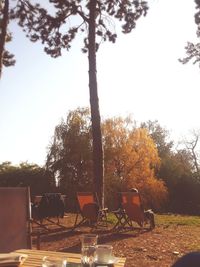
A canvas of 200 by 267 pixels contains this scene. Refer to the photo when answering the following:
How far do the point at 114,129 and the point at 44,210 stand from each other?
83.5ft

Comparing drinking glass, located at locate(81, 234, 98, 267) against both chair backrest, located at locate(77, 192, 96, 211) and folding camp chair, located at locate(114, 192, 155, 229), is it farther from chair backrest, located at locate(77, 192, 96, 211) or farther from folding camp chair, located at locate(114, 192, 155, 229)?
chair backrest, located at locate(77, 192, 96, 211)

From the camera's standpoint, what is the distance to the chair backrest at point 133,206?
9.20 meters

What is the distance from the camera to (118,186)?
33.0 m

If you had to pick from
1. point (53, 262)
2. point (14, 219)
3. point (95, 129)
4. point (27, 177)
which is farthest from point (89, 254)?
point (27, 177)

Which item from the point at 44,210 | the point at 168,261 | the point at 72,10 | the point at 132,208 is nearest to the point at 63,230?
the point at 44,210

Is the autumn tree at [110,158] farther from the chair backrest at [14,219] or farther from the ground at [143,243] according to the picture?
the chair backrest at [14,219]

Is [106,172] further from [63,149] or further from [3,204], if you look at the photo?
[3,204]

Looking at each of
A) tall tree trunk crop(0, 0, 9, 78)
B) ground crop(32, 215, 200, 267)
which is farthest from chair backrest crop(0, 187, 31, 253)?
tall tree trunk crop(0, 0, 9, 78)

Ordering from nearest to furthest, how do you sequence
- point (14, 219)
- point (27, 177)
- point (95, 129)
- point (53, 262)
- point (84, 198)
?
point (53, 262), point (14, 219), point (84, 198), point (95, 129), point (27, 177)

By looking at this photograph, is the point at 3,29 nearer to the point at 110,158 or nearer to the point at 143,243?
the point at 143,243

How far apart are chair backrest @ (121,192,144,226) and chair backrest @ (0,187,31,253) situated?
165 inches

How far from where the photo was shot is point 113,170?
34.2m

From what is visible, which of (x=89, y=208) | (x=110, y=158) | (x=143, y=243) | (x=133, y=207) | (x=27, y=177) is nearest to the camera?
(x=143, y=243)

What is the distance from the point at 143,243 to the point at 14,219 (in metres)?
3.25
